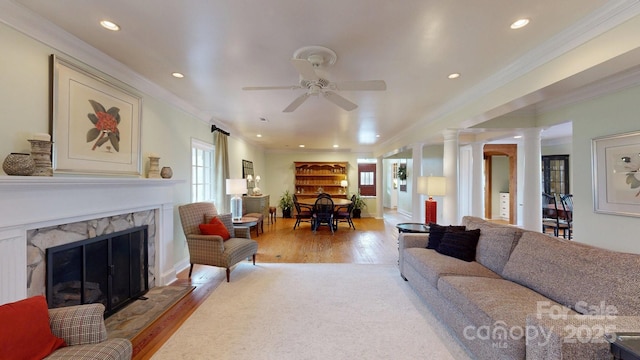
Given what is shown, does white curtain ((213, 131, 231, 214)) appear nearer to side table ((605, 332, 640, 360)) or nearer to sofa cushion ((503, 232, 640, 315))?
sofa cushion ((503, 232, 640, 315))

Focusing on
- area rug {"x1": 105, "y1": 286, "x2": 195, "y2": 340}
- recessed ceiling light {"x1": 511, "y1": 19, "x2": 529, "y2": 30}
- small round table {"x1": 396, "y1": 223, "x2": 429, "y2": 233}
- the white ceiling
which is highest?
the white ceiling

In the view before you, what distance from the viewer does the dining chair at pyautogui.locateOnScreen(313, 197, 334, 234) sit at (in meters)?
6.48

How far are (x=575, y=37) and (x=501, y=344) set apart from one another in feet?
7.51

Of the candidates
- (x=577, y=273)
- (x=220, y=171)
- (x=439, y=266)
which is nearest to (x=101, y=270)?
(x=220, y=171)

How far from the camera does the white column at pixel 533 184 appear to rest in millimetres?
4109

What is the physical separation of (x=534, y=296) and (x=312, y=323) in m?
1.81

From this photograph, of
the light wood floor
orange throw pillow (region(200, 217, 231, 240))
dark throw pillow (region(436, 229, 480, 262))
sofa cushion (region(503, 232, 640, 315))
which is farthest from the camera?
orange throw pillow (region(200, 217, 231, 240))

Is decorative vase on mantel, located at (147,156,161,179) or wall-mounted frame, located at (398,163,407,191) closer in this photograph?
decorative vase on mantel, located at (147,156,161,179)

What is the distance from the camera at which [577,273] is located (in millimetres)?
1750

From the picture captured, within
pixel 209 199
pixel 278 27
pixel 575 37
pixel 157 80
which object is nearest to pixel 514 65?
pixel 575 37

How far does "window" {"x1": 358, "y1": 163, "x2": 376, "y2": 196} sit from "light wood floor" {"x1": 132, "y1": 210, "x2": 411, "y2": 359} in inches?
128

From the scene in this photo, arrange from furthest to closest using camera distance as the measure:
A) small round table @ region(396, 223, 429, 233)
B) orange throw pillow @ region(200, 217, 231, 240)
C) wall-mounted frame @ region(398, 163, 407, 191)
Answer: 1. wall-mounted frame @ region(398, 163, 407, 191)
2. small round table @ region(396, 223, 429, 233)
3. orange throw pillow @ region(200, 217, 231, 240)

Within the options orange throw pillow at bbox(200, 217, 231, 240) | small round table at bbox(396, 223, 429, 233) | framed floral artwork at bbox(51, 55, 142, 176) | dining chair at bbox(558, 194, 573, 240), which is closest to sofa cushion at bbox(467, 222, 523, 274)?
small round table at bbox(396, 223, 429, 233)

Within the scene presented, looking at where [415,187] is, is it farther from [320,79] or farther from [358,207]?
[320,79]
